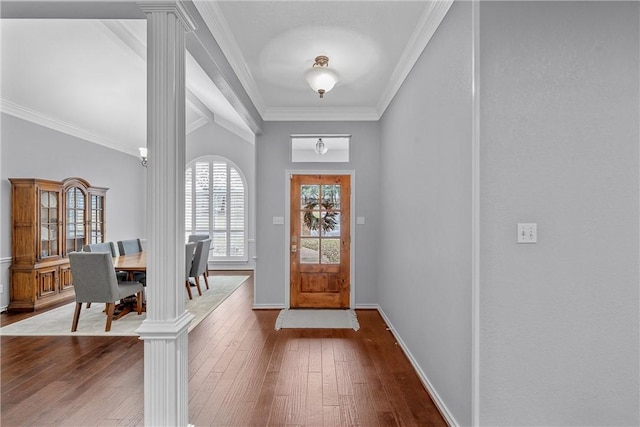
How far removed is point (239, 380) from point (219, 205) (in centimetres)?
549

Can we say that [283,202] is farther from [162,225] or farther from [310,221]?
[162,225]

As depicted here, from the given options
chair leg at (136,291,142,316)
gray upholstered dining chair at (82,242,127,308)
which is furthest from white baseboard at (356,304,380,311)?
gray upholstered dining chair at (82,242,127,308)

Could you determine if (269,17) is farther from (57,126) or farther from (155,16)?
(57,126)

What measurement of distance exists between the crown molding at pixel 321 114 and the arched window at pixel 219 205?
11.1ft

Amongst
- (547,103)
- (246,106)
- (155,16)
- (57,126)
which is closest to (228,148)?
(57,126)

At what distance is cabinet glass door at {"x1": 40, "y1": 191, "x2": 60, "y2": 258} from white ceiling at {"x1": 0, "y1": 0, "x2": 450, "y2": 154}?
115 cm

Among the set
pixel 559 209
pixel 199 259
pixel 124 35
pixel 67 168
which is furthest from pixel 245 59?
pixel 67 168

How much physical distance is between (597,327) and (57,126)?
678 cm

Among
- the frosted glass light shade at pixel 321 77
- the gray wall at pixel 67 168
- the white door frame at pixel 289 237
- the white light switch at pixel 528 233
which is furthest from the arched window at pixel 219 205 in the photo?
the white light switch at pixel 528 233

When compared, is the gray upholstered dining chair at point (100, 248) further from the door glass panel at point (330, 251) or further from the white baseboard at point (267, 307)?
the door glass panel at point (330, 251)

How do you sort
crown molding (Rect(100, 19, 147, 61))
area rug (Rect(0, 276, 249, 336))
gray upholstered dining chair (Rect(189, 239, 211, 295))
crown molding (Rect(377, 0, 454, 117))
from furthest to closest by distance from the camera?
gray upholstered dining chair (Rect(189, 239, 211, 295)), area rug (Rect(0, 276, 249, 336)), crown molding (Rect(100, 19, 147, 61)), crown molding (Rect(377, 0, 454, 117))

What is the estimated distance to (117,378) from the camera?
259cm

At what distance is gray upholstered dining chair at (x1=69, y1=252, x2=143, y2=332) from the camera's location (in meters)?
3.43

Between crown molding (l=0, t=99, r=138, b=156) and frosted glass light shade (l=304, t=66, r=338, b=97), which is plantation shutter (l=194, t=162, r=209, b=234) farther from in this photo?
frosted glass light shade (l=304, t=66, r=338, b=97)
